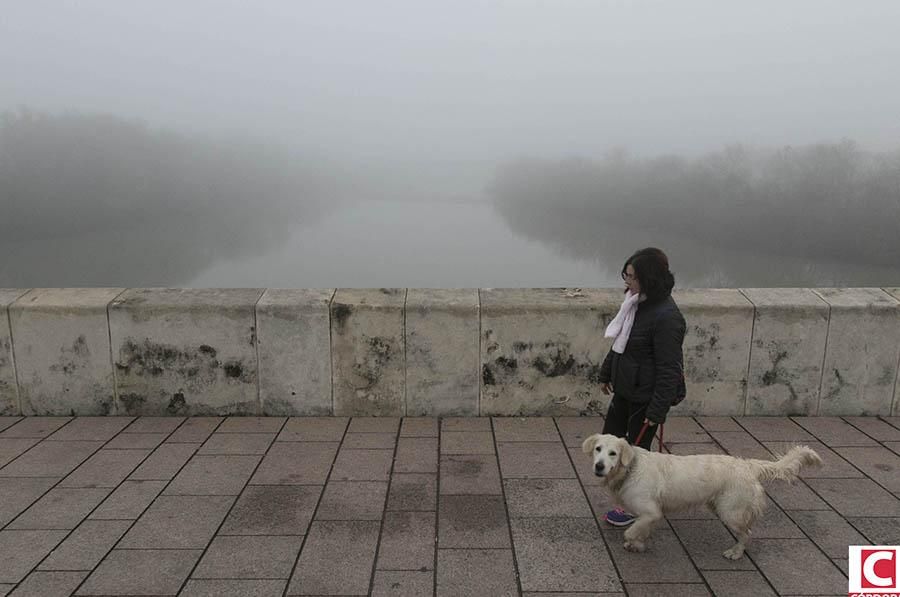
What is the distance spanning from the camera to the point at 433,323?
5230mm

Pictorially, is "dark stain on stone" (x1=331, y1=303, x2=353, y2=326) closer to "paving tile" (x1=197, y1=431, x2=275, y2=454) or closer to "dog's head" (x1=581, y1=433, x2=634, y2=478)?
"paving tile" (x1=197, y1=431, x2=275, y2=454)

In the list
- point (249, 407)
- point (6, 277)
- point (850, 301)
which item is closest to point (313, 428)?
point (249, 407)

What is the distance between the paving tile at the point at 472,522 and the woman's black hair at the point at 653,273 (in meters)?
1.61

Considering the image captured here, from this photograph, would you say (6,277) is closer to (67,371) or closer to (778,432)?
(67,371)

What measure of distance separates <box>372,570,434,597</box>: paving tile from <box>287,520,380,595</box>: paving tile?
0.21 ft

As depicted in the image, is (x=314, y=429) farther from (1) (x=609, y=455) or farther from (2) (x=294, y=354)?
(1) (x=609, y=455)

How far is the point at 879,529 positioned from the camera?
3.61 meters

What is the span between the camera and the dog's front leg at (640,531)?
3.28 metres

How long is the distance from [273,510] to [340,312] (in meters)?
1.84

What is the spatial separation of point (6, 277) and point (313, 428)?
40.9 ft

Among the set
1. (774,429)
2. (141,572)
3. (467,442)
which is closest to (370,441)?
(467,442)

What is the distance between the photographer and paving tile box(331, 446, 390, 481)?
13.9 ft

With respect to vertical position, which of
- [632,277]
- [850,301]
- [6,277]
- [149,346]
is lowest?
[6,277]

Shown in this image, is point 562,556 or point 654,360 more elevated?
point 654,360
